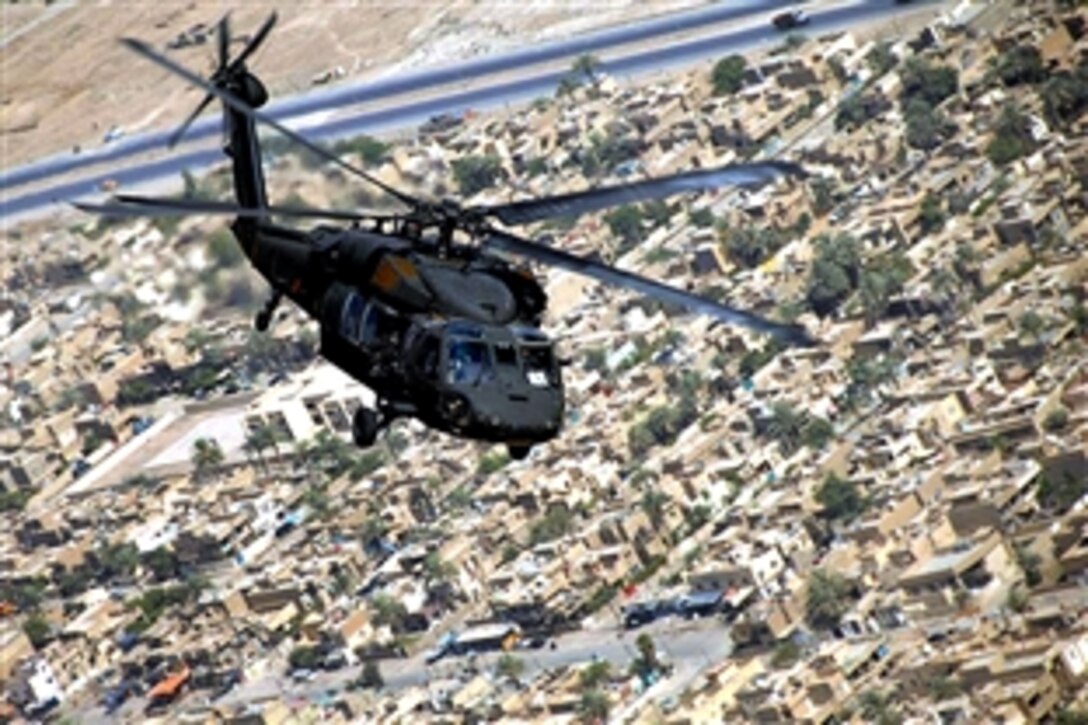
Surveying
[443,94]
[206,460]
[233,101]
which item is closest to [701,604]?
[206,460]

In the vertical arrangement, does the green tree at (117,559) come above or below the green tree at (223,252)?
below

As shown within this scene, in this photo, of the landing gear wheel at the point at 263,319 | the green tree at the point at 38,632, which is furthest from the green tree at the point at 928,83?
the landing gear wheel at the point at 263,319

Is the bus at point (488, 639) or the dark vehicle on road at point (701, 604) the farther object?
the bus at point (488, 639)

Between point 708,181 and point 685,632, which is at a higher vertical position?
point 708,181

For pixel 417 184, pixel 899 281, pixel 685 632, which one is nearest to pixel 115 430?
pixel 417 184

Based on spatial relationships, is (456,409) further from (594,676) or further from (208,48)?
(208,48)

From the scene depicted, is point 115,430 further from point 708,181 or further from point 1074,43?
point 708,181

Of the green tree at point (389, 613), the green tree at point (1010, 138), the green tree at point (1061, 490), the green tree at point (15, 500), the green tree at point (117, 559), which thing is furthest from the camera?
the green tree at point (15, 500)

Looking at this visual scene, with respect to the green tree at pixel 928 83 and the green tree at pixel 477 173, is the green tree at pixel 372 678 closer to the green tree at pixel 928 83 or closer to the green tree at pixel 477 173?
the green tree at pixel 928 83
